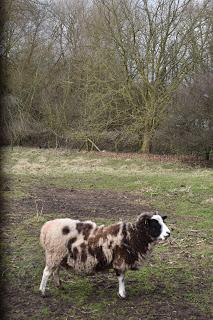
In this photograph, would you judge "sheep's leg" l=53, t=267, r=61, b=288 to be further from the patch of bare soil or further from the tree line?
the tree line

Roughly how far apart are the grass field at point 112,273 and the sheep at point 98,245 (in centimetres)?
33

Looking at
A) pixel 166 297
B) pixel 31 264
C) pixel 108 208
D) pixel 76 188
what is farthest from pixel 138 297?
pixel 76 188

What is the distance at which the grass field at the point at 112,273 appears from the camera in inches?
189

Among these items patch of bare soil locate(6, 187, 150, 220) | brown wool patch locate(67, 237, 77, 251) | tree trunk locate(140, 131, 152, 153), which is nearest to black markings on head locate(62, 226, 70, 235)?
brown wool patch locate(67, 237, 77, 251)

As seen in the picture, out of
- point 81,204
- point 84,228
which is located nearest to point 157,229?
point 84,228

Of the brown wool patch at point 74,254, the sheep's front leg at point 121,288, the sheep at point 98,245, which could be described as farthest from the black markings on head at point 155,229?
Result: the brown wool patch at point 74,254

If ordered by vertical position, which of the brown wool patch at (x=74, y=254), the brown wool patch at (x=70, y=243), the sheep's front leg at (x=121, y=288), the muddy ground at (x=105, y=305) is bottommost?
the muddy ground at (x=105, y=305)

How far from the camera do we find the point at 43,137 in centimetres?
3027

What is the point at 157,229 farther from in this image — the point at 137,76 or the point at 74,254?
the point at 137,76

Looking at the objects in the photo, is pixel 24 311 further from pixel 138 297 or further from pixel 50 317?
pixel 138 297

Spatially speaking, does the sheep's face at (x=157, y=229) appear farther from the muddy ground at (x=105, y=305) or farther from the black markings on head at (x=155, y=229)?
the muddy ground at (x=105, y=305)

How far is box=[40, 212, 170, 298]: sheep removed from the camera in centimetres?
505

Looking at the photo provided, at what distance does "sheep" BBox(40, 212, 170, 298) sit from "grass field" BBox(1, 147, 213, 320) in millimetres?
328

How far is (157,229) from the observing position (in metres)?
5.22
